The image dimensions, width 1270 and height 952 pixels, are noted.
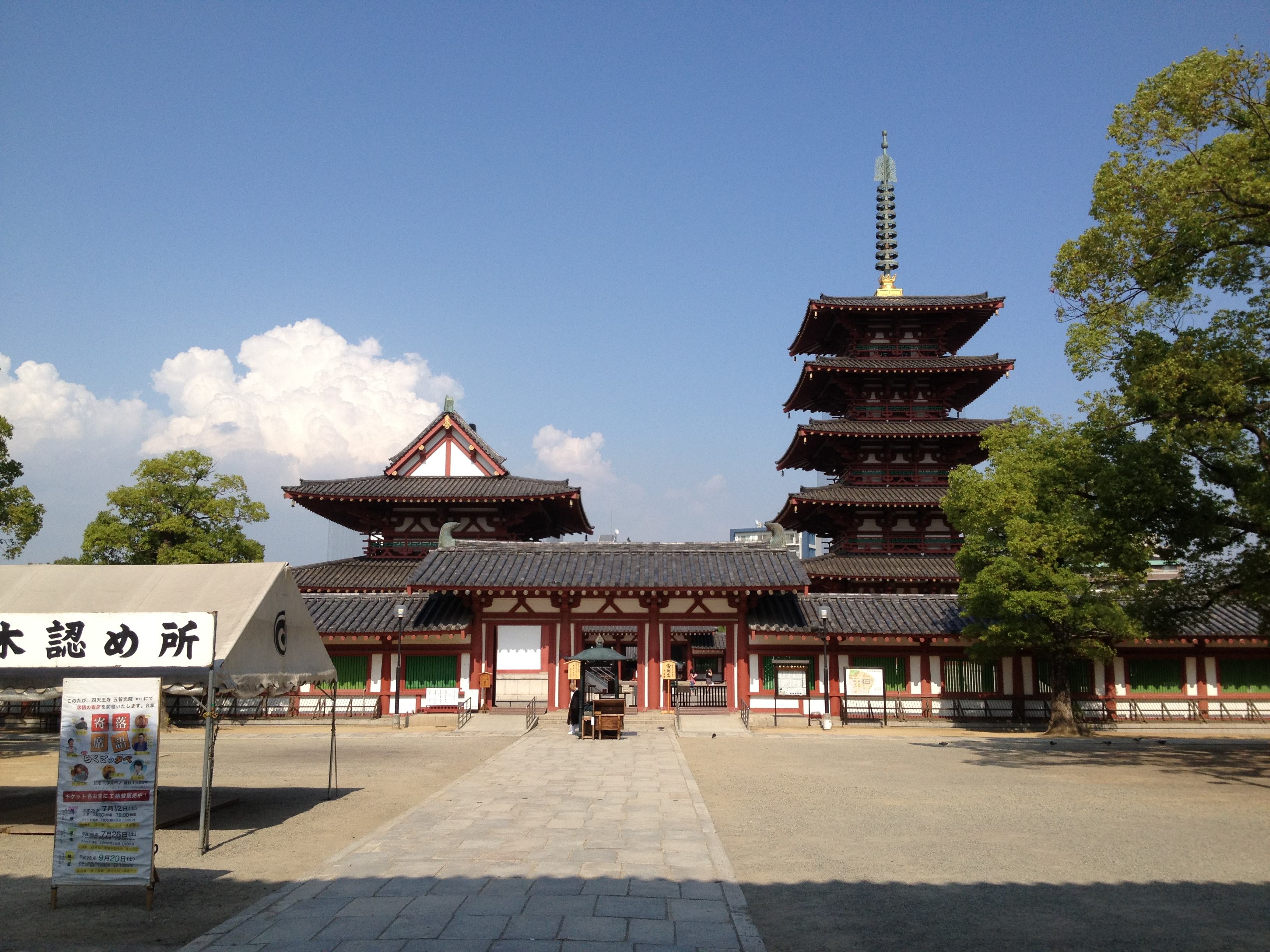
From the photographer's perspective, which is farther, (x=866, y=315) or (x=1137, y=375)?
(x=866, y=315)

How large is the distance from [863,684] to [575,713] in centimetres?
994

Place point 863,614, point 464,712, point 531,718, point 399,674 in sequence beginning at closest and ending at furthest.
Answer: point 531,718 → point 464,712 → point 399,674 → point 863,614

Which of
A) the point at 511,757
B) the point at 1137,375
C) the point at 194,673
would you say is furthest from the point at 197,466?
the point at 1137,375

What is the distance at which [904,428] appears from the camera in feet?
111

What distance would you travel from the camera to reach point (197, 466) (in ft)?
121

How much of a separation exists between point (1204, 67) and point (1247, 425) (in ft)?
19.4

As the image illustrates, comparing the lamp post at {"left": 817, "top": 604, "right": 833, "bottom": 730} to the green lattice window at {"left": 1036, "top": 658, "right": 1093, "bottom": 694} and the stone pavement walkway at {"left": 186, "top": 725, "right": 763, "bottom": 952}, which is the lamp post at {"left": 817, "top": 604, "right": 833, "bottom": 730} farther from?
the stone pavement walkway at {"left": 186, "top": 725, "right": 763, "bottom": 952}

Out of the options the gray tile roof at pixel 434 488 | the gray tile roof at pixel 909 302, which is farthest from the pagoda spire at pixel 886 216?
the gray tile roof at pixel 434 488

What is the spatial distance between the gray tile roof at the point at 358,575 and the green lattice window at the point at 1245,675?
1077 inches

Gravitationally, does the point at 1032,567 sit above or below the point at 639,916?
above

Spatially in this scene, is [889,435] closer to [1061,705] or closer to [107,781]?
[1061,705]

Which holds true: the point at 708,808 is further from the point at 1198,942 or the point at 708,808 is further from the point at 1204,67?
the point at 1204,67

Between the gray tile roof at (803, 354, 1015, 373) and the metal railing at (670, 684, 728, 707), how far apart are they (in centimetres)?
1325

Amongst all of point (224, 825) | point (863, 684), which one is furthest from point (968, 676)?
point (224, 825)
